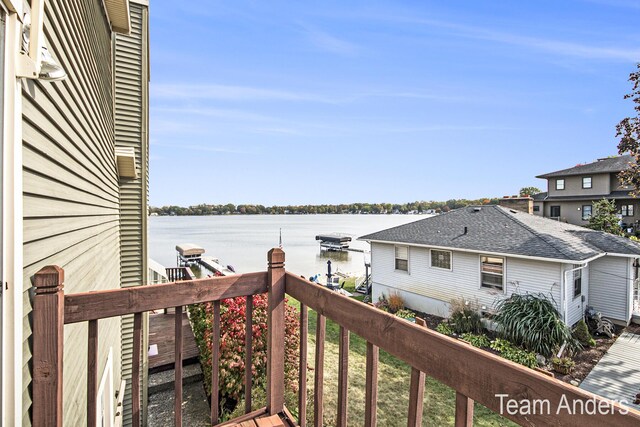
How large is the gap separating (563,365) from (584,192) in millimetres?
23991

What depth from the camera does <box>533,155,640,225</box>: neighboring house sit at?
23311 millimetres

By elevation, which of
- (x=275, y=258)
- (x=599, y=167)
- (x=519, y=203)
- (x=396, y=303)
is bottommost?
(x=396, y=303)

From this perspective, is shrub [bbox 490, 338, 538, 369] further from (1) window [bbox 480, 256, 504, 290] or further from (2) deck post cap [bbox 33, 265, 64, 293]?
(2) deck post cap [bbox 33, 265, 64, 293]

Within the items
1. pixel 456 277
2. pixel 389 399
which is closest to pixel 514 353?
pixel 456 277

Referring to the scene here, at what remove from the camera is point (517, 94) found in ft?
82.4

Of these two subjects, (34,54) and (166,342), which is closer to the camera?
(34,54)

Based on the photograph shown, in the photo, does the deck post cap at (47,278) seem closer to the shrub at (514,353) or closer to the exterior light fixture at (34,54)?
the exterior light fixture at (34,54)

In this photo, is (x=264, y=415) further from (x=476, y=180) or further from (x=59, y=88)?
(x=476, y=180)

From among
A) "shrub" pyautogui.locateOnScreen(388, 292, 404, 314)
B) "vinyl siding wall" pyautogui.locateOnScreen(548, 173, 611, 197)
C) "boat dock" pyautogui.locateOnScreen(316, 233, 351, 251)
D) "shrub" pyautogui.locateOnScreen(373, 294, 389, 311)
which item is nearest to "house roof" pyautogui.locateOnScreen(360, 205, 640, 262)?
"shrub" pyautogui.locateOnScreen(388, 292, 404, 314)

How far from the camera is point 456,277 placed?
1117cm

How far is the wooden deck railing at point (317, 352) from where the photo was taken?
0.82 metres

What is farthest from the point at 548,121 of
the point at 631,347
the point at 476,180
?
the point at 631,347

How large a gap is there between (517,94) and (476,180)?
21656 mm

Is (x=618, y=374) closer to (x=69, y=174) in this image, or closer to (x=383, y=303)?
(x=383, y=303)
